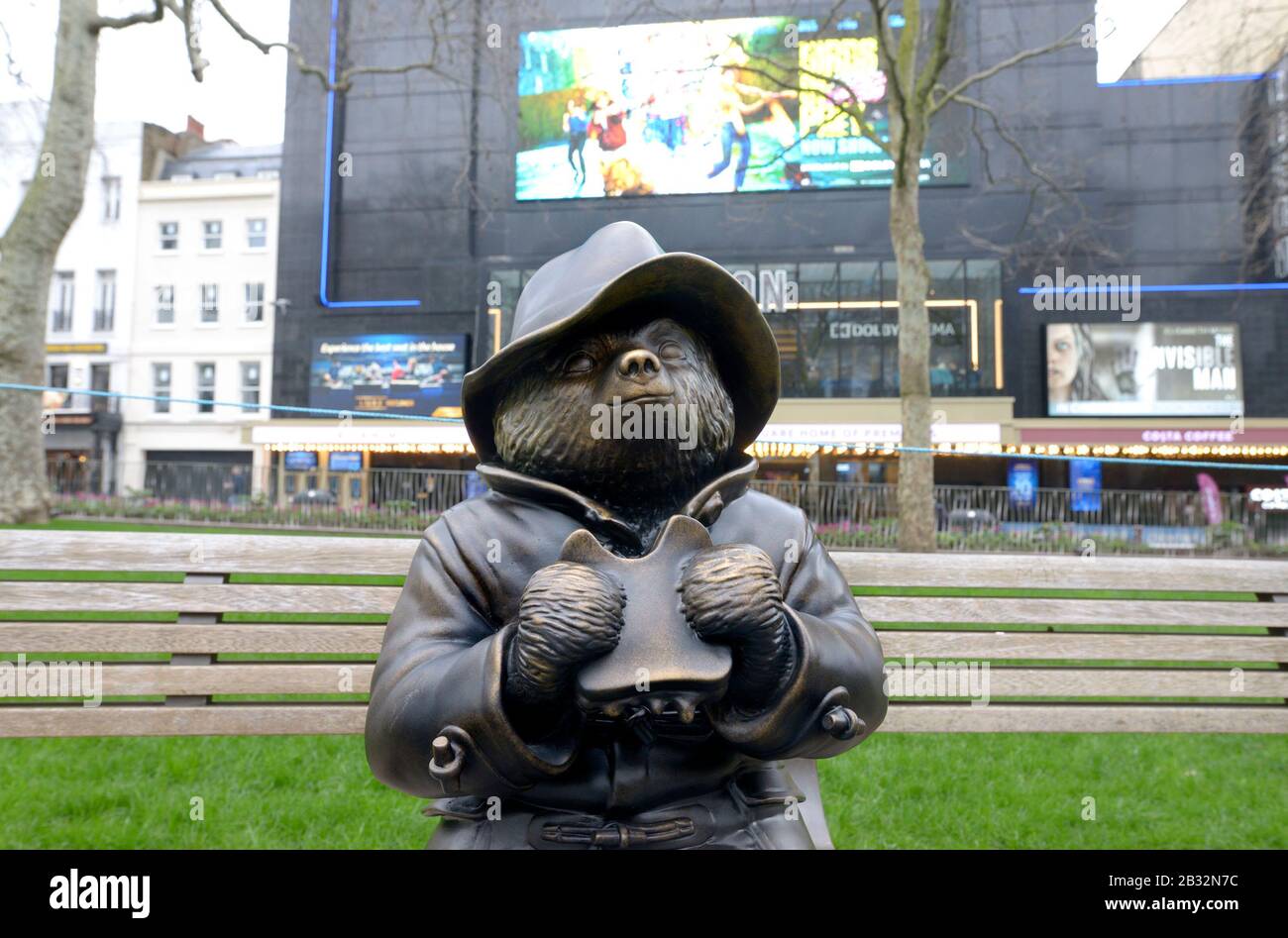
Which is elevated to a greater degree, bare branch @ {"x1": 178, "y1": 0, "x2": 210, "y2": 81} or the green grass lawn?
bare branch @ {"x1": 178, "y1": 0, "x2": 210, "y2": 81}

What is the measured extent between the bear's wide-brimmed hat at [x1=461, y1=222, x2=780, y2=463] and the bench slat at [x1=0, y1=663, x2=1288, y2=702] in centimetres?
187

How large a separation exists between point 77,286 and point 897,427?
24505 millimetres

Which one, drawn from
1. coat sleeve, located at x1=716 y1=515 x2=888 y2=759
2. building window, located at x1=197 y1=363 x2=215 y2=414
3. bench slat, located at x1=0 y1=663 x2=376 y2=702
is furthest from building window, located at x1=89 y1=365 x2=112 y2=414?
coat sleeve, located at x1=716 y1=515 x2=888 y2=759

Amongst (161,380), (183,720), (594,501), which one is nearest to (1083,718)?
(594,501)

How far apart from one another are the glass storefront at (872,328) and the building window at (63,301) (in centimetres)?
2070

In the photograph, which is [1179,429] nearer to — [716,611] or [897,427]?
[897,427]

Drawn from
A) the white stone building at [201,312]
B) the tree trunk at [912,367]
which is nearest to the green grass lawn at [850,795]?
the tree trunk at [912,367]

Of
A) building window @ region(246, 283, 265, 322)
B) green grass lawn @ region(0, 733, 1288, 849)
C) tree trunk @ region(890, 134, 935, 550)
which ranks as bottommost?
green grass lawn @ region(0, 733, 1288, 849)

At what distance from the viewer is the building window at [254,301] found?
80.9ft

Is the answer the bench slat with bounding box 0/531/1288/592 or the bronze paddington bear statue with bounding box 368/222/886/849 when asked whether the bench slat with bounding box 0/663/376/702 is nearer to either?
the bench slat with bounding box 0/531/1288/592

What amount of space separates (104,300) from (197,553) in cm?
2720

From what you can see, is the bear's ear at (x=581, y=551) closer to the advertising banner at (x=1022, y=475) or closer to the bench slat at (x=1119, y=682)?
the bench slat at (x=1119, y=682)

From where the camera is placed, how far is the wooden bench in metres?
A: 3.03

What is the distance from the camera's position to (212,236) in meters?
25.1
